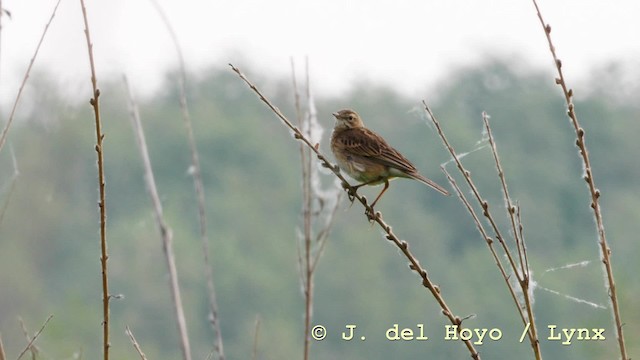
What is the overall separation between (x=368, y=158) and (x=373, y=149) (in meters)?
0.11

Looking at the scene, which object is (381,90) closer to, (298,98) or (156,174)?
(156,174)

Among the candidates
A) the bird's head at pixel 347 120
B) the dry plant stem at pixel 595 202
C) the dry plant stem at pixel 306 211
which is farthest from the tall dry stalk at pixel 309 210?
the bird's head at pixel 347 120

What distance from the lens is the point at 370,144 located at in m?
5.93

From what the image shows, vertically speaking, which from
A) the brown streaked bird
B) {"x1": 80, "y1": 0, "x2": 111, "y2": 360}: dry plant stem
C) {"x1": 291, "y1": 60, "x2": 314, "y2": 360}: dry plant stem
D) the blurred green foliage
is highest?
the blurred green foliage

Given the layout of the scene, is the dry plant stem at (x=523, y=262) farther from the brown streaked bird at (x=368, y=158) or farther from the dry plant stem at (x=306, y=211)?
the brown streaked bird at (x=368, y=158)

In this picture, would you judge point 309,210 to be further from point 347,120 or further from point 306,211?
point 347,120

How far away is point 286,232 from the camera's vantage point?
72.4m

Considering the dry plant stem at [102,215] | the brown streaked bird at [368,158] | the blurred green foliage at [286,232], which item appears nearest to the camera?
the dry plant stem at [102,215]

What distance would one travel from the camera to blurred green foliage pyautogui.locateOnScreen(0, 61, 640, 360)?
59594 millimetres

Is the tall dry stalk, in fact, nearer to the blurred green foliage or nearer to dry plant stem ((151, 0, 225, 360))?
dry plant stem ((151, 0, 225, 360))

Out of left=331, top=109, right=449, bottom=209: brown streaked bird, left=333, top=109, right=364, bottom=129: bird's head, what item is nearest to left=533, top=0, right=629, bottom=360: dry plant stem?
left=331, top=109, right=449, bottom=209: brown streaked bird

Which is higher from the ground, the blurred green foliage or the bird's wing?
the blurred green foliage

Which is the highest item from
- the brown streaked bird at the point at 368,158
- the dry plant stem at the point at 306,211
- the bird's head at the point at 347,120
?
the bird's head at the point at 347,120

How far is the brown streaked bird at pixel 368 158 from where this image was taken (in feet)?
18.1
